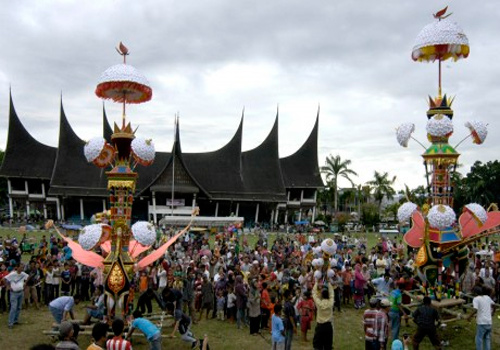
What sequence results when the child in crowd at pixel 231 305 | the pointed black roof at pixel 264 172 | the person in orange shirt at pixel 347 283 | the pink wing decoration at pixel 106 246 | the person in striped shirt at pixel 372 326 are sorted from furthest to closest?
1. the pointed black roof at pixel 264 172
2. the person in orange shirt at pixel 347 283
3. the child in crowd at pixel 231 305
4. the pink wing decoration at pixel 106 246
5. the person in striped shirt at pixel 372 326

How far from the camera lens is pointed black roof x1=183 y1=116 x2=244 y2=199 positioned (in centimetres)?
4775

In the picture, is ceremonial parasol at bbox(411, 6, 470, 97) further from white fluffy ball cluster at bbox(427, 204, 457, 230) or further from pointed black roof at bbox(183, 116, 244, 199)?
pointed black roof at bbox(183, 116, 244, 199)

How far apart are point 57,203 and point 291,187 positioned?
2238cm

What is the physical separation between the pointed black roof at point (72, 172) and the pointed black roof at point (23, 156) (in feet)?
9.65

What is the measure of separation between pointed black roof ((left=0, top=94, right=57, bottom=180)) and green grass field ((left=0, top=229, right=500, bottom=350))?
3952 cm

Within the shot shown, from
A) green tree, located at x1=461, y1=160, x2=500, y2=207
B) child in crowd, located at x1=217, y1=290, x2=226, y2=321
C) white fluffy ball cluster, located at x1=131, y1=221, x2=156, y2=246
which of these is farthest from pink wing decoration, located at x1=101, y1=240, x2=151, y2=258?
green tree, located at x1=461, y1=160, x2=500, y2=207

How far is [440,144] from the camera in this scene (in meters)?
10.5

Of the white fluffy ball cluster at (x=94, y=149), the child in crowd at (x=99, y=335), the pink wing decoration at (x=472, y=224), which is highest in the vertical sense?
the white fluffy ball cluster at (x=94, y=149)

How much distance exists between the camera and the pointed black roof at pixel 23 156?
47344mm

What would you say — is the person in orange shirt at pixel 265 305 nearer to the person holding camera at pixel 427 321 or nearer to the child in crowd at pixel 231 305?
the child in crowd at pixel 231 305

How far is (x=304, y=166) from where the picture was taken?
53.9 m

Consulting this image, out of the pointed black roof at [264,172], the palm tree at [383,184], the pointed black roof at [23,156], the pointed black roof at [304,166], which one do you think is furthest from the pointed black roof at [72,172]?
the palm tree at [383,184]

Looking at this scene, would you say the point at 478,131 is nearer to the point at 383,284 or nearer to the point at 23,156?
the point at 383,284

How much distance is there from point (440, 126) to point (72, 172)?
41309 mm
